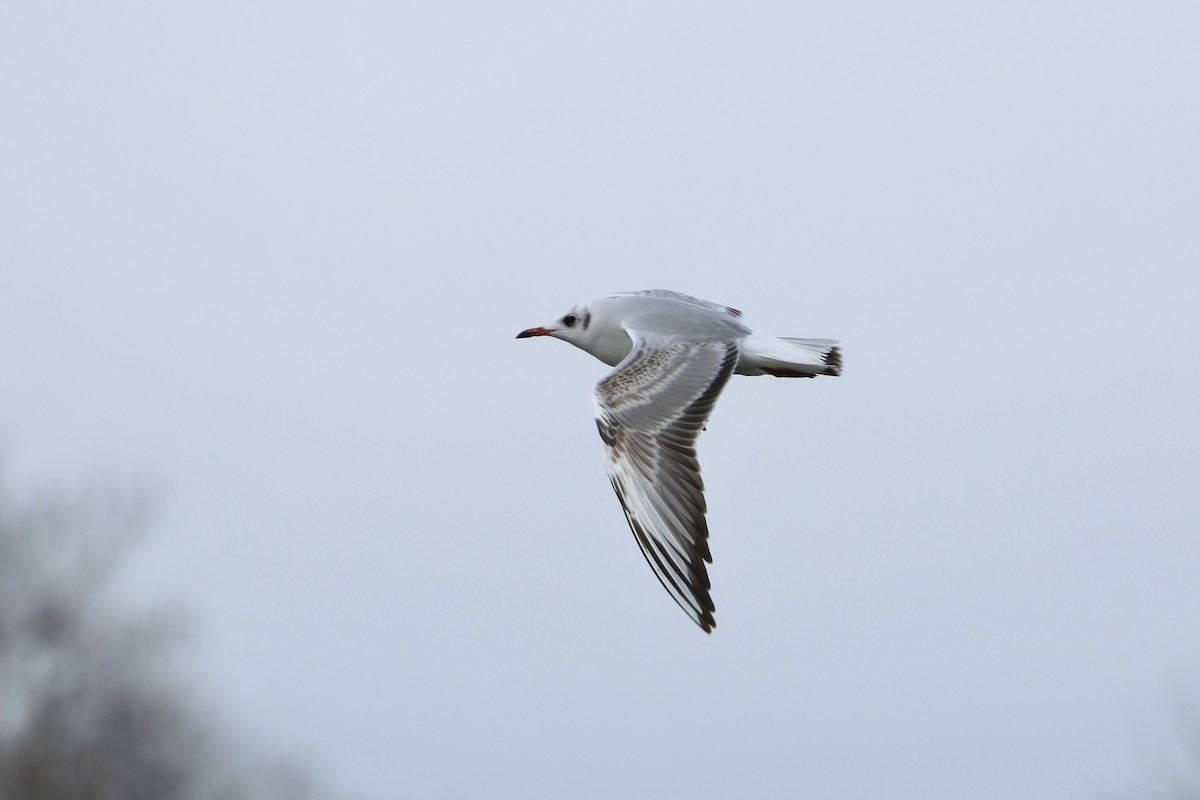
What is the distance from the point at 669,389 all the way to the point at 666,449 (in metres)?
0.37

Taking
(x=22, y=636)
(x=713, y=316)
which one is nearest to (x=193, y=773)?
(x=22, y=636)

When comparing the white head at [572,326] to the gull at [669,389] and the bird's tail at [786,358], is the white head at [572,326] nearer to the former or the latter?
the gull at [669,389]

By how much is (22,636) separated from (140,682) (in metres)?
1.12

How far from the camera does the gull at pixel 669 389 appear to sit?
668cm

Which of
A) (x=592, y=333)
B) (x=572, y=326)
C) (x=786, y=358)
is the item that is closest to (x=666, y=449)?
(x=786, y=358)

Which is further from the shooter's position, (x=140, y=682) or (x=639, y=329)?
(x=140, y=682)

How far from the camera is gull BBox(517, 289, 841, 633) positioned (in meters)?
6.68

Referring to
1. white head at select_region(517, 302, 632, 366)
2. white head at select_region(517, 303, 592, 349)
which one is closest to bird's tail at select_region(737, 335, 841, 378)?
white head at select_region(517, 302, 632, 366)

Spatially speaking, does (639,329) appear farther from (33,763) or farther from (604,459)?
(33,763)

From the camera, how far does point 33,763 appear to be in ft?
51.3

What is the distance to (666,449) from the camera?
694cm

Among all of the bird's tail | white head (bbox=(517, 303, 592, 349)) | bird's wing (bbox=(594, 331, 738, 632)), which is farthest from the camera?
white head (bbox=(517, 303, 592, 349))

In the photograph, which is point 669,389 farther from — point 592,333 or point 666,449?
point 592,333

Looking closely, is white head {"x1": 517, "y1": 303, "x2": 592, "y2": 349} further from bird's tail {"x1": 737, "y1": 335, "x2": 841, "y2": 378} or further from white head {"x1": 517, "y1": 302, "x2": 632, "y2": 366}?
bird's tail {"x1": 737, "y1": 335, "x2": 841, "y2": 378}
